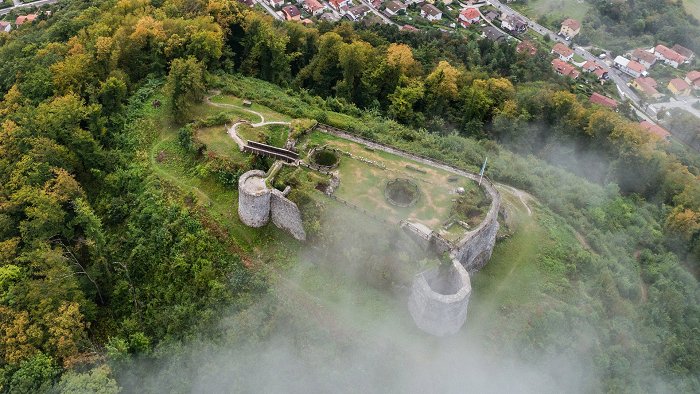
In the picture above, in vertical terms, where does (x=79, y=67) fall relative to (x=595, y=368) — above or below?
above

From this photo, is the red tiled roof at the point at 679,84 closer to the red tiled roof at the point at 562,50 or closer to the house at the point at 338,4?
the red tiled roof at the point at 562,50

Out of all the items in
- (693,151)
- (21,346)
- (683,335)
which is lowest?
(693,151)

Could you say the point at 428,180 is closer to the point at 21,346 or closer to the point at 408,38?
the point at 21,346

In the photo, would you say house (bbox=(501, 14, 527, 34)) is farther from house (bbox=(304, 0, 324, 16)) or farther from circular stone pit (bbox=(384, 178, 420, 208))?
circular stone pit (bbox=(384, 178, 420, 208))

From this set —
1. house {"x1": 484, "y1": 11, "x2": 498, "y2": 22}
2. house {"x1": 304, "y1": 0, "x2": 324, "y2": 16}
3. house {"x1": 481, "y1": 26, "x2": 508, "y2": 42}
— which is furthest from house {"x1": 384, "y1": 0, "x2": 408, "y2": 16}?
house {"x1": 484, "y1": 11, "x2": 498, "y2": 22}

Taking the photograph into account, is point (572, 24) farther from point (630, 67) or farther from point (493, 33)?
point (493, 33)

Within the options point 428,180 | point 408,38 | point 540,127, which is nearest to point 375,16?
point 408,38
